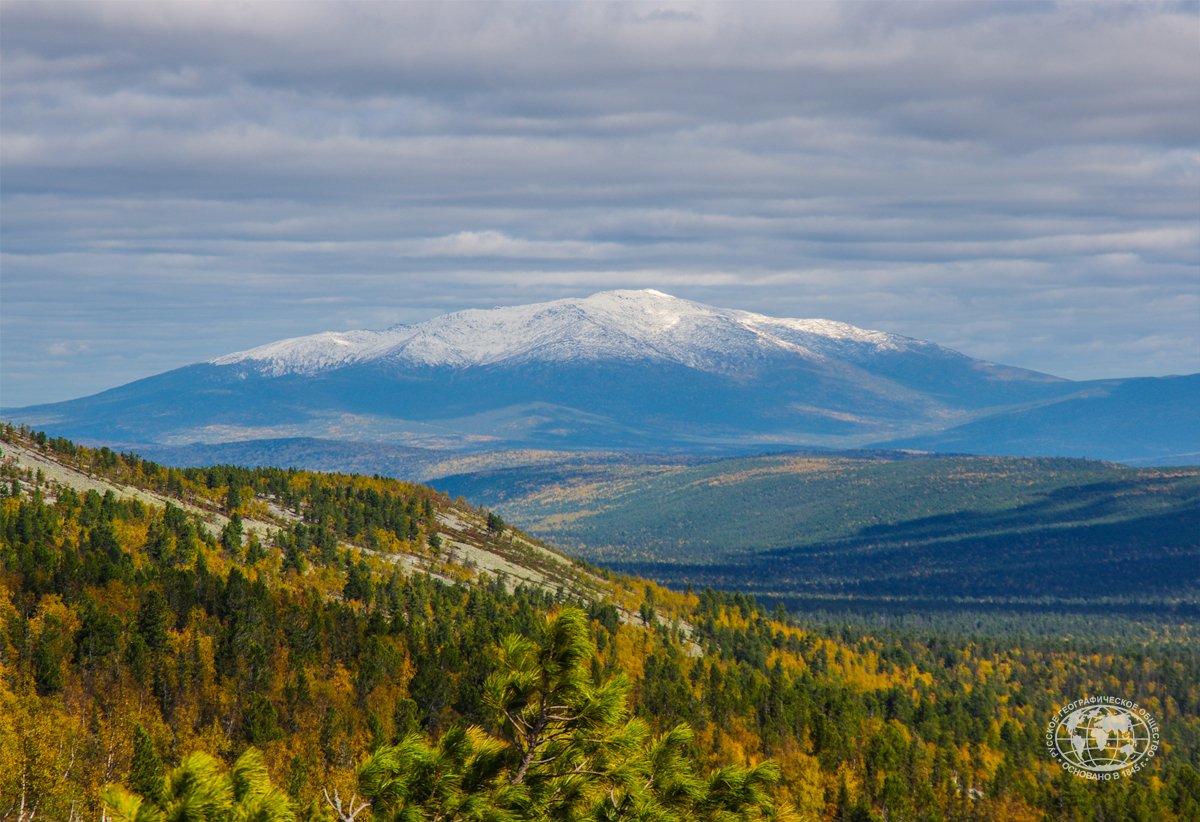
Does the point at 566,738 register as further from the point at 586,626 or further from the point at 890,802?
the point at 890,802

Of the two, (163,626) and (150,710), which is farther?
(163,626)

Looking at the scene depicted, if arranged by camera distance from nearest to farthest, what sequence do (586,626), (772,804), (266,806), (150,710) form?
(266,806) < (586,626) < (772,804) < (150,710)

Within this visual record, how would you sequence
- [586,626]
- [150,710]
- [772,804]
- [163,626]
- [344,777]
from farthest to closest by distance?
[163,626] < [150,710] < [344,777] < [772,804] < [586,626]

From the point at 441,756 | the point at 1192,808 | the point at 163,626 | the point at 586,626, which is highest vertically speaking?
the point at 586,626

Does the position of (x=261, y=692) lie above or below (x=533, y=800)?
below

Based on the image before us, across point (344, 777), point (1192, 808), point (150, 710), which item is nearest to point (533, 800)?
point (344, 777)

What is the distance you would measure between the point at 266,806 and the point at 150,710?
139 metres

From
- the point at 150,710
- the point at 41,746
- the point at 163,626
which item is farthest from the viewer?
the point at 163,626

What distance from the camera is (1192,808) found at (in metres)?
183

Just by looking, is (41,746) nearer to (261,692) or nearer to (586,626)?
(261,692)

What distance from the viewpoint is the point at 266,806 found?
25.9 metres

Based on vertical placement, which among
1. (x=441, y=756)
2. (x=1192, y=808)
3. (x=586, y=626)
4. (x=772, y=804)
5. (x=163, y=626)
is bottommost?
(x=1192, y=808)

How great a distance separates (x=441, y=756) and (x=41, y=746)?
3633 inches

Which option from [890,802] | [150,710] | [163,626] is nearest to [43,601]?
[163,626]
